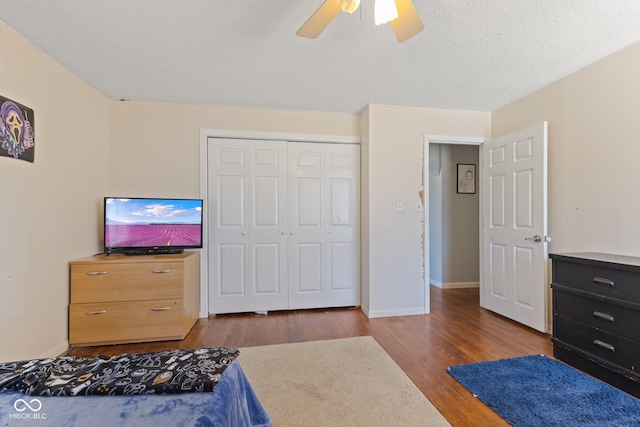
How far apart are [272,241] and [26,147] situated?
216 centimetres

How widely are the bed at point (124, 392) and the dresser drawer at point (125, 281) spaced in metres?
1.30

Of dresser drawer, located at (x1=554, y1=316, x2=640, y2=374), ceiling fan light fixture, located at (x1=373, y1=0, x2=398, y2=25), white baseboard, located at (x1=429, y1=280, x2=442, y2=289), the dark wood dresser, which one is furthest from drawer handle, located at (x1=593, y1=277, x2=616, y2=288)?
white baseboard, located at (x1=429, y1=280, x2=442, y2=289)

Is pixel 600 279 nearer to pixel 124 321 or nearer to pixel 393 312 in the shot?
pixel 393 312

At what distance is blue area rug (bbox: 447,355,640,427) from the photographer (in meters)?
1.54

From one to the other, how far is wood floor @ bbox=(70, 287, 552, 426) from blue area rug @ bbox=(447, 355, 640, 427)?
3.9 inches

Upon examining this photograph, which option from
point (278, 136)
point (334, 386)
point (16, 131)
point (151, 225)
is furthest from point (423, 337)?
point (16, 131)

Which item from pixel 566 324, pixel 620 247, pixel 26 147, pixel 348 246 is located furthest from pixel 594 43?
pixel 26 147

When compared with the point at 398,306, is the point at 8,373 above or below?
above

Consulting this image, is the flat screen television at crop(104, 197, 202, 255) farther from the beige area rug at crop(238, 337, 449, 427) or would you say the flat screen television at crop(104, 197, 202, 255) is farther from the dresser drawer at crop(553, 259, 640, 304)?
the dresser drawer at crop(553, 259, 640, 304)

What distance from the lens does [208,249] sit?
317 cm

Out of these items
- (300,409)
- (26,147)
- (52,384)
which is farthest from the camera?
(26,147)

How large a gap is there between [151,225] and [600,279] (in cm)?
370

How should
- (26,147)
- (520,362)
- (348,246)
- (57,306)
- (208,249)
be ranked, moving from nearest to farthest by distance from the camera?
(26,147) < (520,362) < (57,306) < (208,249) < (348,246)

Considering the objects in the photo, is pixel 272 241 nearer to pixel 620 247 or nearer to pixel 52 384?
pixel 52 384
